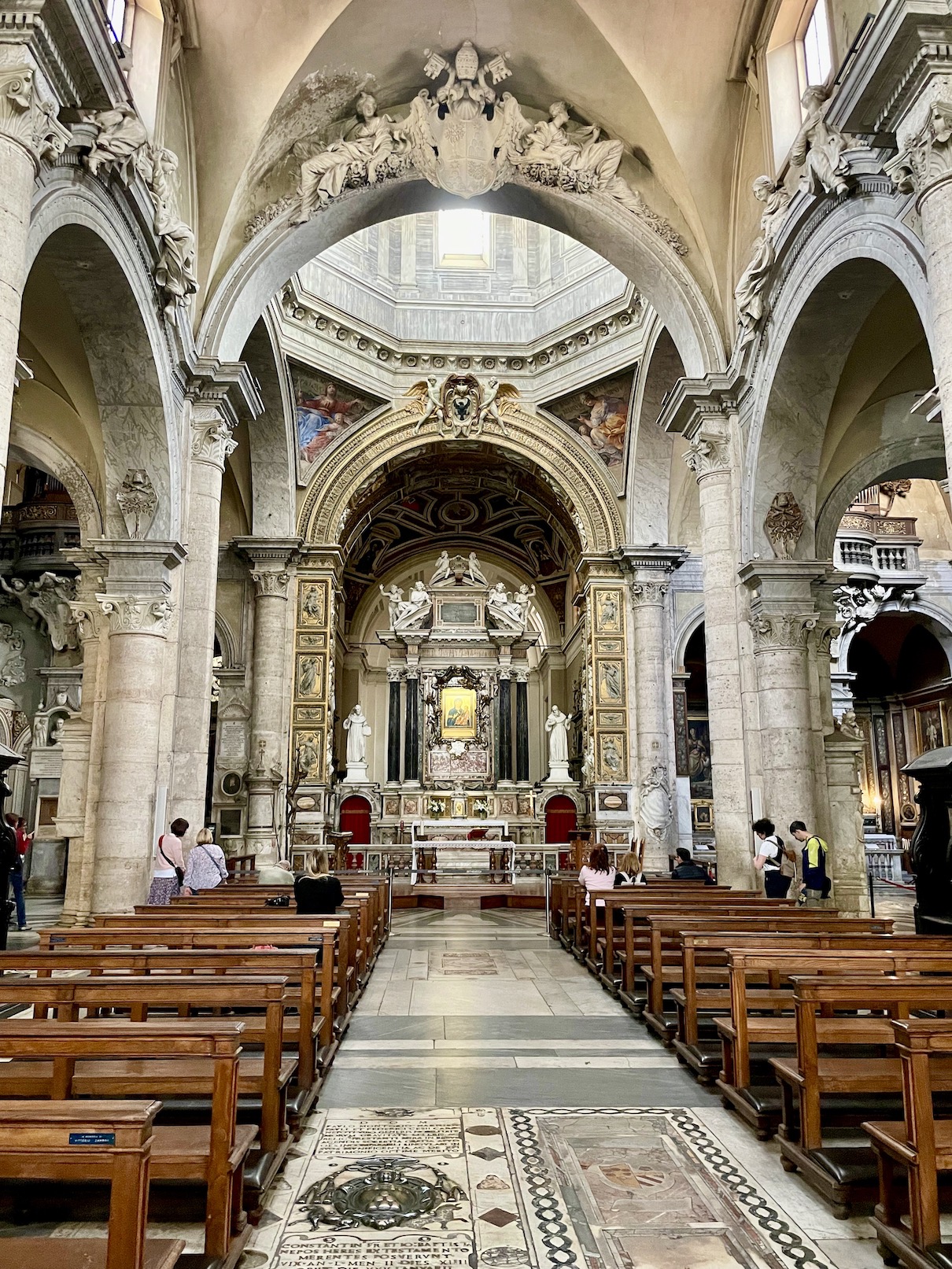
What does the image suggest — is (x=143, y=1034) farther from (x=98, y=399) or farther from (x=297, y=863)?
(x=297, y=863)

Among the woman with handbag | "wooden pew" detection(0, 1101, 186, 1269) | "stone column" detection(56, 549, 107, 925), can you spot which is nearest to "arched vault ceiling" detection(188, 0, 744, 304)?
"stone column" detection(56, 549, 107, 925)

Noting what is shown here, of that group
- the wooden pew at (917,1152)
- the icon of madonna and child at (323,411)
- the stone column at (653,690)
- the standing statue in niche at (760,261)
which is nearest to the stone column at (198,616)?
the standing statue in niche at (760,261)

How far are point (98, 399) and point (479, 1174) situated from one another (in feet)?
29.2

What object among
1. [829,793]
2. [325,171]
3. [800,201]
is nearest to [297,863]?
[829,793]

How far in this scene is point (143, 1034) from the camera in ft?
10.1

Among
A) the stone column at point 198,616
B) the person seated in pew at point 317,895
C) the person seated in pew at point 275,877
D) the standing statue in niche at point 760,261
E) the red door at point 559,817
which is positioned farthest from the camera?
the red door at point 559,817

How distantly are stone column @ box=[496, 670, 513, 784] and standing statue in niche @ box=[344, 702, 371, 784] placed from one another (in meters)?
3.67

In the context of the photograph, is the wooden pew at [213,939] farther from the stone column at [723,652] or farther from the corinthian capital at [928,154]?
the stone column at [723,652]

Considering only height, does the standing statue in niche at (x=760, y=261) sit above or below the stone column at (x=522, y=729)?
above

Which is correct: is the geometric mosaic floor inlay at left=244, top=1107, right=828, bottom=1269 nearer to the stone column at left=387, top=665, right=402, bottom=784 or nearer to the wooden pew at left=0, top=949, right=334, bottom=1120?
the wooden pew at left=0, top=949, right=334, bottom=1120

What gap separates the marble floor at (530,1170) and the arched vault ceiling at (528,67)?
32.8ft

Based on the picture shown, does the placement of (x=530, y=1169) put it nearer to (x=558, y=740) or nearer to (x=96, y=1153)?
(x=96, y=1153)

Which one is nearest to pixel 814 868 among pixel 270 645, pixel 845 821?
pixel 845 821

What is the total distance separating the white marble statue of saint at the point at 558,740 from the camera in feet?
83.6
